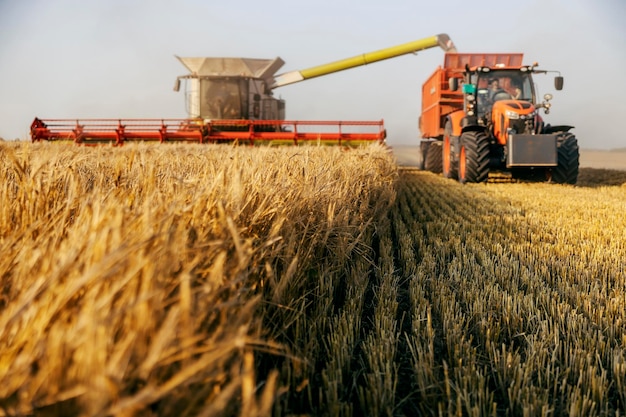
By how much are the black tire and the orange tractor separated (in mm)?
2341

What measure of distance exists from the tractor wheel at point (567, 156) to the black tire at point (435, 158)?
5.12 meters

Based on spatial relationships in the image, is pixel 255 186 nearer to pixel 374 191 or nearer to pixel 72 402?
pixel 72 402

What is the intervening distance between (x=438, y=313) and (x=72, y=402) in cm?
213

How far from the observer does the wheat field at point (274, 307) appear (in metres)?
1.08

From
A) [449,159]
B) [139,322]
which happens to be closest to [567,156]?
[449,159]

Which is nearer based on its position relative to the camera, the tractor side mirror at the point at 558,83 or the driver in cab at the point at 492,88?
the tractor side mirror at the point at 558,83

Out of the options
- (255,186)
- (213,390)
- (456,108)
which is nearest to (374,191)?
(255,186)

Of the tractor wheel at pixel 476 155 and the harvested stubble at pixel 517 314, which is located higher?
the tractor wheel at pixel 476 155

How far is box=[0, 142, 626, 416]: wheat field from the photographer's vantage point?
3.55ft

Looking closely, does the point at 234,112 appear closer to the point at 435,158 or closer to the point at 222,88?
the point at 222,88

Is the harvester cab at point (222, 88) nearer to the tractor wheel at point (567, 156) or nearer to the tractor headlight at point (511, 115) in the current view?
the tractor headlight at point (511, 115)

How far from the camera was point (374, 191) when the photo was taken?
224 inches

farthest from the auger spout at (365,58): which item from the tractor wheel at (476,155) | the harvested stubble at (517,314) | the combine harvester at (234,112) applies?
the harvested stubble at (517,314)

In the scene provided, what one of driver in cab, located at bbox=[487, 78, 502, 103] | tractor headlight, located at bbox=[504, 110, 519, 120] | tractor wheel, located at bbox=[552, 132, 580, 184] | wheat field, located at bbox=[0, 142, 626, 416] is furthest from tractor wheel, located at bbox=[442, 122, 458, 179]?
wheat field, located at bbox=[0, 142, 626, 416]
